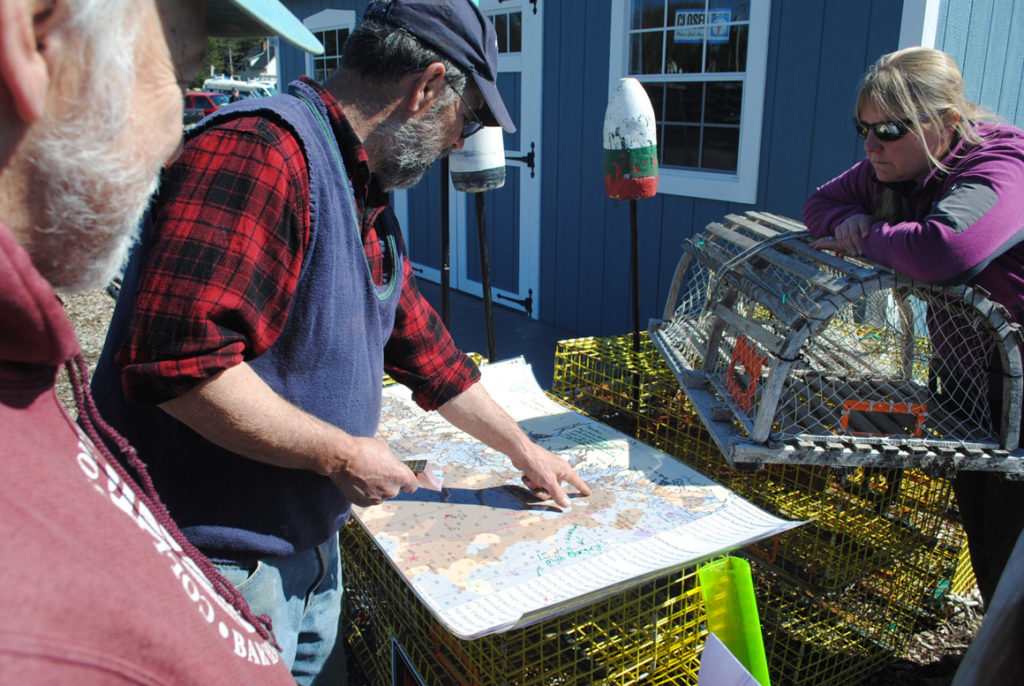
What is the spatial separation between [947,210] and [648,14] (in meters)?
3.45

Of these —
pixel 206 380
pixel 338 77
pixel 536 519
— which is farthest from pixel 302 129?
pixel 536 519

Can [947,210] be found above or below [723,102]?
below

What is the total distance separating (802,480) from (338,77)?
2.00 metres

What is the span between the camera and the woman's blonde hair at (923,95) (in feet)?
6.26

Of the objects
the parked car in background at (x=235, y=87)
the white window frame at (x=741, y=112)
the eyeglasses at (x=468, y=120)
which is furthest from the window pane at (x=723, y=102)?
the parked car in background at (x=235, y=87)

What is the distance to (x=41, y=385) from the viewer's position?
62 centimetres

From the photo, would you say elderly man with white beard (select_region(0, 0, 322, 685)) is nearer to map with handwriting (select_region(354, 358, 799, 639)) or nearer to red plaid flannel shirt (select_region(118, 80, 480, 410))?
red plaid flannel shirt (select_region(118, 80, 480, 410))

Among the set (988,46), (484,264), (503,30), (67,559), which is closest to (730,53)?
(988,46)

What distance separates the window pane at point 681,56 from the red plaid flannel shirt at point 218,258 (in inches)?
154

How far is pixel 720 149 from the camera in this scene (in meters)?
4.64

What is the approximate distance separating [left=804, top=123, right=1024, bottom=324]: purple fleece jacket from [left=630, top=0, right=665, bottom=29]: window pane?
122 inches

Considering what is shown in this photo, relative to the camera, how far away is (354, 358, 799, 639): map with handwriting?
144 centimetres

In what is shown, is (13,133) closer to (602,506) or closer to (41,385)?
(41,385)

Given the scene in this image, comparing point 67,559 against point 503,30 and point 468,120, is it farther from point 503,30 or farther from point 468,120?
point 503,30
